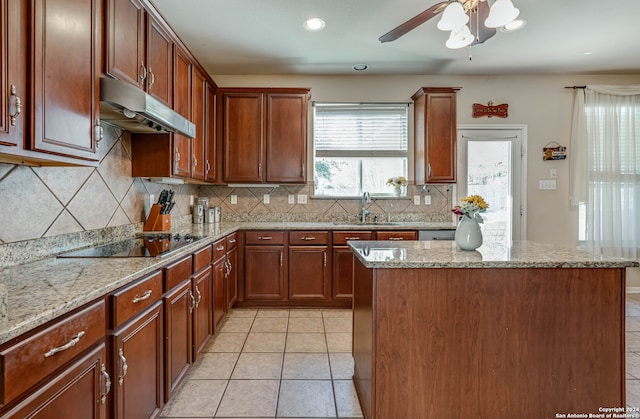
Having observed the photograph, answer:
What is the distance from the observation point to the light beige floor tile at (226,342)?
98.7 inches

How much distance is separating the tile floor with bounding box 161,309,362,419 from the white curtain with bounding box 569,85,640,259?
337cm

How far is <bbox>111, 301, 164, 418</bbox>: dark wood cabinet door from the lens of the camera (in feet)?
4.12

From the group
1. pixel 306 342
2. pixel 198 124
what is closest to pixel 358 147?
pixel 198 124

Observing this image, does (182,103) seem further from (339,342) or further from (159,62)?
(339,342)

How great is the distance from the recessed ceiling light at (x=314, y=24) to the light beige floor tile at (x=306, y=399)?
2.81 m

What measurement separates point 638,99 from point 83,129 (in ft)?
18.2

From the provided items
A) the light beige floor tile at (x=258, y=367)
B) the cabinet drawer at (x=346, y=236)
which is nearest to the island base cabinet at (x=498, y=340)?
the light beige floor tile at (x=258, y=367)

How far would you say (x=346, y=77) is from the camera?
13.0ft

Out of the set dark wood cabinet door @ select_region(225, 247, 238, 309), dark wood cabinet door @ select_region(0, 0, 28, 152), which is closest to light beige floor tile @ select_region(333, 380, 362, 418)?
dark wood cabinet door @ select_region(225, 247, 238, 309)

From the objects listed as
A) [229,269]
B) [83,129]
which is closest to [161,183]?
[229,269]

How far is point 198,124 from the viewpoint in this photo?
10.0ft

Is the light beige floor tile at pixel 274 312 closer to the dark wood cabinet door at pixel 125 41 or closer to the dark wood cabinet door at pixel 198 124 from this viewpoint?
the dark wood cabinet door at pixel 198 124

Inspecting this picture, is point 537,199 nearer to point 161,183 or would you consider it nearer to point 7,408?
point 161,183

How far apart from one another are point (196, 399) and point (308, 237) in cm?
181
